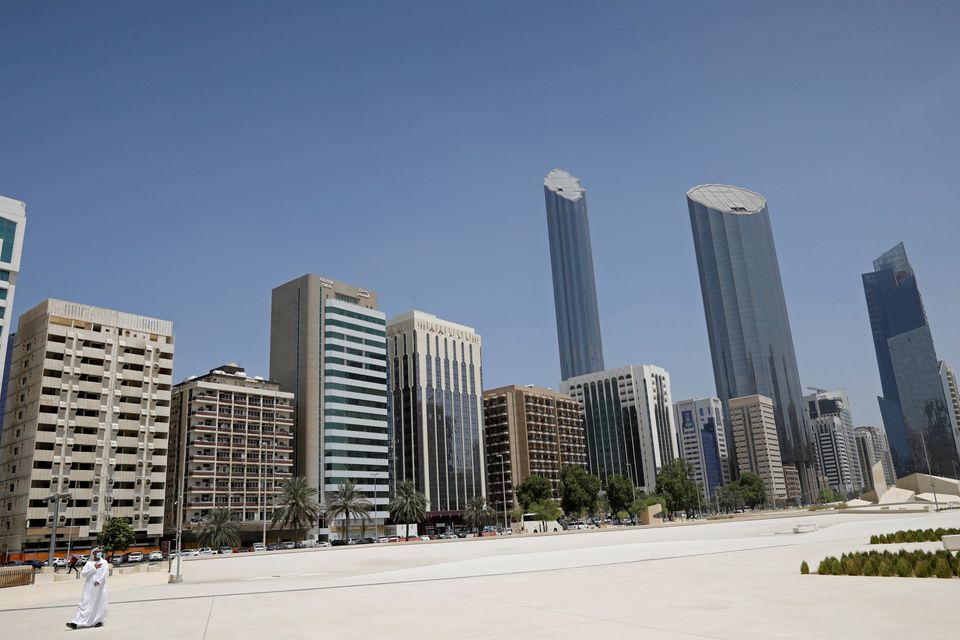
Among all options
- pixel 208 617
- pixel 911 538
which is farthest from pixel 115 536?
pixel 911 538

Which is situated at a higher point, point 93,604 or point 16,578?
point 93,604

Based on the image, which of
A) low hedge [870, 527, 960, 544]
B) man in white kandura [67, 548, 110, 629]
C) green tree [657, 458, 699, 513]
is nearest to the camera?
man in white kandura [67, 548, 110, 629]

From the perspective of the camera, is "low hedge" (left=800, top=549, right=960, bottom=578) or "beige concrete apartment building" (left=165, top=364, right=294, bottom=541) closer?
"low hedge" (left=800, top=549, right=960, bottom=578)

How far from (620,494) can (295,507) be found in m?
70.3

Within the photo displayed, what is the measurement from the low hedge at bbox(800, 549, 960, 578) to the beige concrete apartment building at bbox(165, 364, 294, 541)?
367 ft

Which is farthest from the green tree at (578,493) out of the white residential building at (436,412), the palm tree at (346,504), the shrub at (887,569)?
the shrub at (887,569)

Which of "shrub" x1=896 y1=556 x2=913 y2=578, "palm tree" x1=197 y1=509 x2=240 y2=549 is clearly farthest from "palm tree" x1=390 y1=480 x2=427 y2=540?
"shrub" x1=896 y1=556 x2=913 y2=578

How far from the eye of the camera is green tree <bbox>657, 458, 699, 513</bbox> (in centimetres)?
16025

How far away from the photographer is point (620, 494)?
150 meters

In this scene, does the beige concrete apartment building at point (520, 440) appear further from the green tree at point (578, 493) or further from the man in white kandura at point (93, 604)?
the man in white kandura at point (93, 604)

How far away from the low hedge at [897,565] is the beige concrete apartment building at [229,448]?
111869mm

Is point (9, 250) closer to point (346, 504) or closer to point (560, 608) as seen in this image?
point (346, 504)

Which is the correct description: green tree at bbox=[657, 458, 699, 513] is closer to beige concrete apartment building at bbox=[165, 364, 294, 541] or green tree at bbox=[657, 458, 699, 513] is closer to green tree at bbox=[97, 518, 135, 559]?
beige concrete apartment building at bbox=[165, 364, 294, 541]

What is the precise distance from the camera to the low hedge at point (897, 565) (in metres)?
18.3
